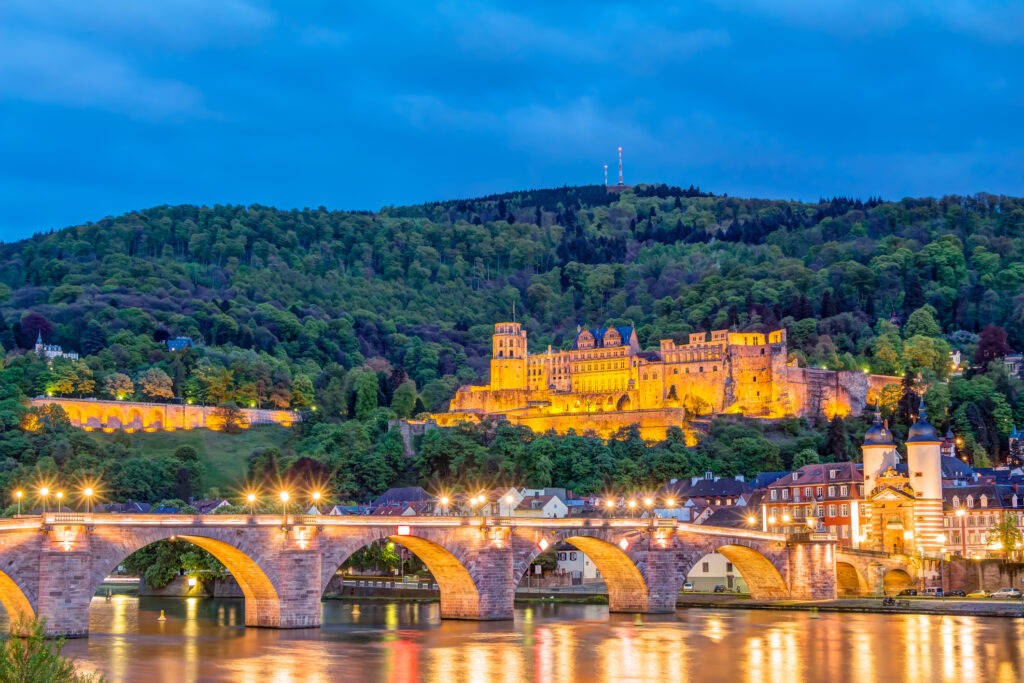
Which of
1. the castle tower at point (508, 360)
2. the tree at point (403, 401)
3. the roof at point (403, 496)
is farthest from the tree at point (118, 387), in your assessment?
the roof at point (403, 496)

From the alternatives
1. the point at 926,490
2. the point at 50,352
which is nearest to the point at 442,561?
the point at 926,490

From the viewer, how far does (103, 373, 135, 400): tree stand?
14100 cm

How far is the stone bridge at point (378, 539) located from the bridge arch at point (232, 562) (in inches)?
2.0

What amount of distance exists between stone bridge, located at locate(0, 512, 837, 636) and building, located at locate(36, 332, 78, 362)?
9888 cm

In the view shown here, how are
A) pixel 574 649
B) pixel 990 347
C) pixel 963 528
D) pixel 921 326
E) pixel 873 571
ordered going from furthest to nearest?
pixel 921 326
pixel 990 347
pixel 963 528
pixel 873 571
pixel 574 649

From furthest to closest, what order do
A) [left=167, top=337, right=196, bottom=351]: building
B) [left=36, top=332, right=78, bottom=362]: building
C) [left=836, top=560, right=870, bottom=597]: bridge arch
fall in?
1. [left=167, top=337, right=196, bottom=351]: building
2. [left=36, top=332, right=78, bottom=362]: building
3. [left=836, top=560, right=870, bottom=597]: bridge arch

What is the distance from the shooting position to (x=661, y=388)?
137 metres

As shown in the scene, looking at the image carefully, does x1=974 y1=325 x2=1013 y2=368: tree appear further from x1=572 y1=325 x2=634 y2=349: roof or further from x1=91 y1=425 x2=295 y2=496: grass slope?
x1=91 y1=425 x2=295 y2=496: grass slope

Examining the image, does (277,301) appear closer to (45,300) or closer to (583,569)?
(45,300)

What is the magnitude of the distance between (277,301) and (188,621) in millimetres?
135222

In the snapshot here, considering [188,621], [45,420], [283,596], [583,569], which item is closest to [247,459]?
[45,420]

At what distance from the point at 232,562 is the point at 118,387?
9141cm

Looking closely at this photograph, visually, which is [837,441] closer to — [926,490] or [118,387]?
[926,490]

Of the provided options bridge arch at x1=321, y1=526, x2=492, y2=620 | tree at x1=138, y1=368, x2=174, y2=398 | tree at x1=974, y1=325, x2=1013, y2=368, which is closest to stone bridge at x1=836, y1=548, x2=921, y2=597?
bridge arch at x1=321, y1=526, x2=492, y2=620
